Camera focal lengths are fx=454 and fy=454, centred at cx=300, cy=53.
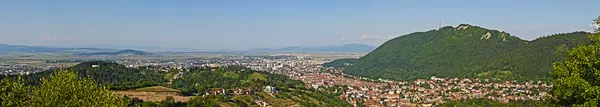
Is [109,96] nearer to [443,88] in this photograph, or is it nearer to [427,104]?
[427,104]

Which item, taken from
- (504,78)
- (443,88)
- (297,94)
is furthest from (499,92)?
(297,94)

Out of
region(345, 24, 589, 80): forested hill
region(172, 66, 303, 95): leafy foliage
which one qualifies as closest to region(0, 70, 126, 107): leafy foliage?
region(172, 66, 303, 95): leafy foliage

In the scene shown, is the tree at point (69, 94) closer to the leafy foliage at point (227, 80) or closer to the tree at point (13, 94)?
the tree at point (13, 94)

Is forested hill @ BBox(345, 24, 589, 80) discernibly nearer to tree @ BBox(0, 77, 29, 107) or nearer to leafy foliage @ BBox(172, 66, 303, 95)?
leafy foliage @ BBox(172, 66, 303, 95)

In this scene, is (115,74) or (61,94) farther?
(115,74)

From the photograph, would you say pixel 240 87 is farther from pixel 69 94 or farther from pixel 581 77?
pixel 581 77

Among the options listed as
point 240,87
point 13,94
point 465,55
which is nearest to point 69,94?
point 13,94

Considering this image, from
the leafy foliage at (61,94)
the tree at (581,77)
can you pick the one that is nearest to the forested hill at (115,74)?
the leafy foliage at (61,94)
